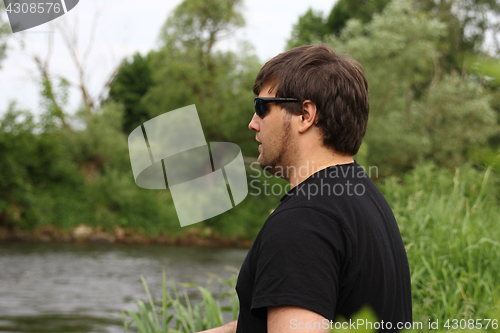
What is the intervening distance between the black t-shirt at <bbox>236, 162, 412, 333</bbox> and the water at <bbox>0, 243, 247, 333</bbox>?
16.4 ft

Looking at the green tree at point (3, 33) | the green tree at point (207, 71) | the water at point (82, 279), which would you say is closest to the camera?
the water at point (82, 279)

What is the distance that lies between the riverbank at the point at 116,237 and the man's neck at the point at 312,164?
19.6 m

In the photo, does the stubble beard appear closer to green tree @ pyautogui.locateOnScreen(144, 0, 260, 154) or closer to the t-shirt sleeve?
the t-shirt sleeve

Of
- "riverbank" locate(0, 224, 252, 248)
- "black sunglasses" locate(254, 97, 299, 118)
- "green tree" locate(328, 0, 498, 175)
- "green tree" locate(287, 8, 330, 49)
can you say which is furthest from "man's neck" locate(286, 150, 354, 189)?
"green tree" locate(287, 8, 330, 49)

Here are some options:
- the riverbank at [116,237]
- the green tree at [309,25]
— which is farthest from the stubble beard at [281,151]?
the green tree at [309,25]

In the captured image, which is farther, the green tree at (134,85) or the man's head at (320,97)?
the green tree at (134,85)

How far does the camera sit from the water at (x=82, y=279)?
27.7 ft

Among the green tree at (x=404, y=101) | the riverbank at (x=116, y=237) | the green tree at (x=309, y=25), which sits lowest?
the riverbank at (x=116, y=237)

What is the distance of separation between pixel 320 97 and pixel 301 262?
427 mm

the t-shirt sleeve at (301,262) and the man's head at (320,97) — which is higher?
the man's head at (320,97)

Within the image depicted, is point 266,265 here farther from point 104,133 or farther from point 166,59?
point 166,59

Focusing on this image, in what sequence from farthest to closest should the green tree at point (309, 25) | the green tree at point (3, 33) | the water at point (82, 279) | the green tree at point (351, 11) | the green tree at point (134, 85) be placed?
the green tree at point (134, 85) → the green tree at point (309, 25) → the green tree at point (351, 11) → the green tree at point (3, 33) → the water at point (82, 279)

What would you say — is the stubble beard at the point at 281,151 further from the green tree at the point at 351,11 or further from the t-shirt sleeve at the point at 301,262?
the green tree at the point at 351,11

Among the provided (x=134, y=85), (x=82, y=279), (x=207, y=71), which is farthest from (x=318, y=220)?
(x=134, y=85)
